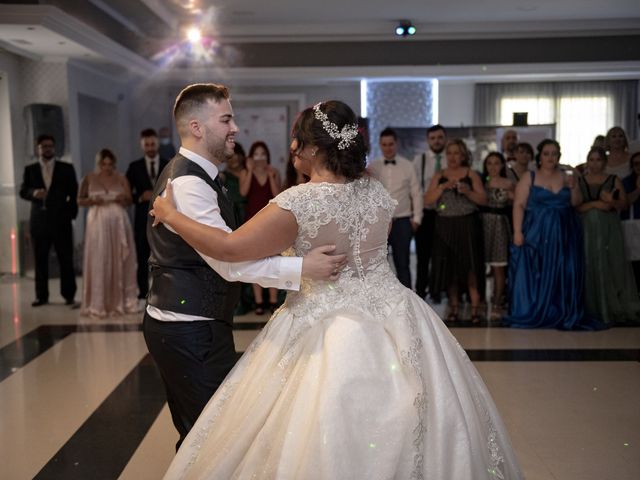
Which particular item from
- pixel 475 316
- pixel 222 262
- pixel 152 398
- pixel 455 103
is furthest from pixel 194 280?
pixel 455 103

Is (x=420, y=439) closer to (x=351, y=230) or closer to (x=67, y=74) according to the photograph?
(x=351, y=230)

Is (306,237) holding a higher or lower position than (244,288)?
higher

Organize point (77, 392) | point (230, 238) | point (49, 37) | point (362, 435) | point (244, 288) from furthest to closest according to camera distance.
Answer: point (49, 37) → point (244, 288) → point (77, 392) → point (230, 238) → point (362, 435)

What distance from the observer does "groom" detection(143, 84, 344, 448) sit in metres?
2.25

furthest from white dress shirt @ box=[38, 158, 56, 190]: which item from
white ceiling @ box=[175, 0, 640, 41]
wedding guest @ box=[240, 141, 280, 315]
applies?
white ceiling @ box=[175, 0, 640, 41]

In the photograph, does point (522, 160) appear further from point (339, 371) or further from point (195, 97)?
point (339, 371)

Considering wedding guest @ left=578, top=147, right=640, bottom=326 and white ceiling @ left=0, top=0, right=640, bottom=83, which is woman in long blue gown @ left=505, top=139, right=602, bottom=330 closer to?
wedding guest @ left=578, top=147, right=640, bottom=326

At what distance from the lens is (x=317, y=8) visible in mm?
8844

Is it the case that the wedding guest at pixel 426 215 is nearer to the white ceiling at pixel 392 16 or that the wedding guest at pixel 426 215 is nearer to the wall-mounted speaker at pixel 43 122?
the white ceiling at pixel 392 16

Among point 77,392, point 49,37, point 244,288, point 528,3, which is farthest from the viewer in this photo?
point 528,3

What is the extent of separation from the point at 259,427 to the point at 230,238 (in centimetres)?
51

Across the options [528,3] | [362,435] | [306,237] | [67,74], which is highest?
[528,3]

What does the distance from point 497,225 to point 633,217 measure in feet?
3.86

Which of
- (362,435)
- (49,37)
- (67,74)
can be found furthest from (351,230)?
(67,74)
